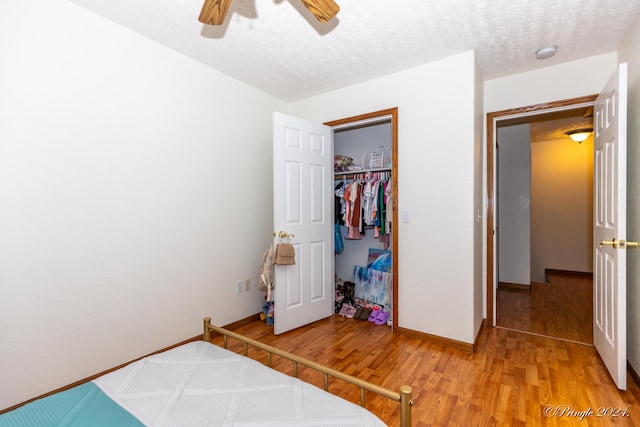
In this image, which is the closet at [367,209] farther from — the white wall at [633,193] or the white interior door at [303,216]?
the white wall at [633,193]

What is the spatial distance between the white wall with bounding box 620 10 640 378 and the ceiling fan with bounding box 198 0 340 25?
212cm

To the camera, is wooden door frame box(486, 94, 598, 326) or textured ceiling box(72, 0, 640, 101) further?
wooden door frame box(486, 94, 598, 326)

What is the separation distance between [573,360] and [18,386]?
368 centimetres

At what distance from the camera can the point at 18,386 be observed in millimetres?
1737

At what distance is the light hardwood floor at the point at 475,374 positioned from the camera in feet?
5.64

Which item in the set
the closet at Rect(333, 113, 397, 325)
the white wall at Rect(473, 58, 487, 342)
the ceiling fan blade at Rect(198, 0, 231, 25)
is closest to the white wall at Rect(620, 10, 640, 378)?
the white wall at Rect(473, 58, 487, 342)

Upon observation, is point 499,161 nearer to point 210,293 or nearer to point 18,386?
point 210,293

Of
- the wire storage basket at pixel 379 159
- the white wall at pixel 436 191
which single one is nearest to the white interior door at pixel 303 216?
the wire storage basket at pixel 379 159

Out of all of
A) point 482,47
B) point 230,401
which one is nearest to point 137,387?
point 230,401

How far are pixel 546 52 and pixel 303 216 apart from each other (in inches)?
96.4

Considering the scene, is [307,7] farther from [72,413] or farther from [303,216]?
Result: [303,216]

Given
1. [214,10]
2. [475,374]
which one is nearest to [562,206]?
[475,374]

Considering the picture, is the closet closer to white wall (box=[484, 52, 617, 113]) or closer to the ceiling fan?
white wall (box=[484, 52, 617, 113])

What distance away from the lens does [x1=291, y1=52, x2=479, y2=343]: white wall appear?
99.2 inches
